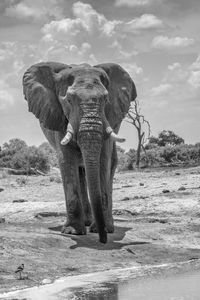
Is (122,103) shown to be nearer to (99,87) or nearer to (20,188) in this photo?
(99,87)

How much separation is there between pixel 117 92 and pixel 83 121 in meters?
1.97

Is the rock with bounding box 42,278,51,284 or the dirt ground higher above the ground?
the dirt ground

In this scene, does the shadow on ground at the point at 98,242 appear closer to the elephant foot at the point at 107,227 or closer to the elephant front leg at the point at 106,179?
the elephant foot at the point at 107,227

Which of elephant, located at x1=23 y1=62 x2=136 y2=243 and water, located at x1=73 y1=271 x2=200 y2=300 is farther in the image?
elephant, located at x1=23 y1=62 x2=136 y2=243

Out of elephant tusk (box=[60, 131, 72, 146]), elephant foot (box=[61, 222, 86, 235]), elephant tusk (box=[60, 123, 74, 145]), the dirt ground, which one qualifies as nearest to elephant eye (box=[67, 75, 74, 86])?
elephant tusk (box=[60, 123, 74, 145])

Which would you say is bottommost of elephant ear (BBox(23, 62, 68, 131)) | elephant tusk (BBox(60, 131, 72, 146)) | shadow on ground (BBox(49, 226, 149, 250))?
shadow on ground (BBox(49, 226, 149, 250))

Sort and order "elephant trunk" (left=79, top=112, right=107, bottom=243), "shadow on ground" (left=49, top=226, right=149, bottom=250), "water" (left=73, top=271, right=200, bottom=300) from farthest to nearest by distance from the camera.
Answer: "shadow on ground" (left=49, top=226, right=149, bottom=250) < "elephant trunk" (left=79, top=112, right=107, bottom=243) < "water" (left=73, top=271, right=200, bottom=300)

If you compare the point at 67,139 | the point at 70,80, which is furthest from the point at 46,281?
the point at 70,80

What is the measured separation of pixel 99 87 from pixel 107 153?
4.00 feet

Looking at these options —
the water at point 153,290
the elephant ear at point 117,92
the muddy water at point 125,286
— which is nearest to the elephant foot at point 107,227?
the elephant ear at point 117,92

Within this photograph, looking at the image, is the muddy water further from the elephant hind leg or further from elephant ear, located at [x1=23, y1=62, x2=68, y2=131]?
the elephant hind leg

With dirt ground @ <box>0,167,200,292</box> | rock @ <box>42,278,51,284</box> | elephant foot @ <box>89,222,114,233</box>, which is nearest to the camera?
rock @ <box>42,278,51,284</box>

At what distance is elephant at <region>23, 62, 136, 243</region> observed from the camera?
1066 cm

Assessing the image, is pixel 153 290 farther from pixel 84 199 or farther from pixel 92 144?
pixel 84 199
